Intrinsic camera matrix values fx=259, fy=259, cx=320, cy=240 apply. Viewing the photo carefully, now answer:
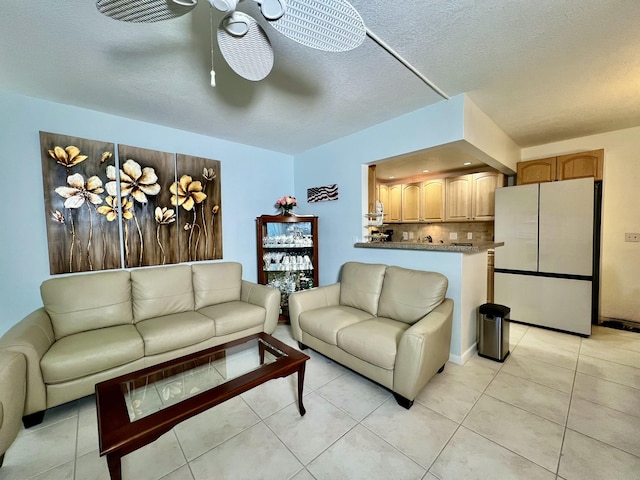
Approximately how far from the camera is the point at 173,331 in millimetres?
2123

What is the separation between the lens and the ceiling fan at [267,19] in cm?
95

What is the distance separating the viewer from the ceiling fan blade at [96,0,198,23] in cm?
96

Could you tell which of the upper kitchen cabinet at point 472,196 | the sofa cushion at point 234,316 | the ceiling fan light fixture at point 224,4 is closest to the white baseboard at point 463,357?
the sofa cushion at point 234,316

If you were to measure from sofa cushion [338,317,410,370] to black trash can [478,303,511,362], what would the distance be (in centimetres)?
87

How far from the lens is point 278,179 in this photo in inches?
152

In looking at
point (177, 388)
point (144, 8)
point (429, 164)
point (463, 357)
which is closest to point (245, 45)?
point (144, 8)

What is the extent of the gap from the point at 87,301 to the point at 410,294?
2.75 metres

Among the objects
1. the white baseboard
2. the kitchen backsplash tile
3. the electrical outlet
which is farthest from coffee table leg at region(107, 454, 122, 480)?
the electrical outlet

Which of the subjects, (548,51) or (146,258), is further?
(146,258)

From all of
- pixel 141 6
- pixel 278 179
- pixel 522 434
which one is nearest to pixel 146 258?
pixel 278 179

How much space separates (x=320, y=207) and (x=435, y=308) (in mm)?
2036

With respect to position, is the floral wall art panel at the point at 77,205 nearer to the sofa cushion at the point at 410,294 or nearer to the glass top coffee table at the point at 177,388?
the glass top coffee table at the point at 177,388

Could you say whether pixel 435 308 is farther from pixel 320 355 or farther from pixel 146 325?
pixel 146 325

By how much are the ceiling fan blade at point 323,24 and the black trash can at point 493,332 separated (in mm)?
2490
